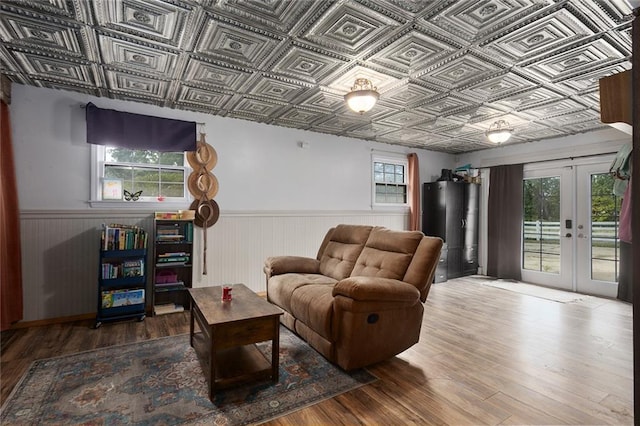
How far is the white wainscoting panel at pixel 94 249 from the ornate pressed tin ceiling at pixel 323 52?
139 centimetres

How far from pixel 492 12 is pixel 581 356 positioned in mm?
2754

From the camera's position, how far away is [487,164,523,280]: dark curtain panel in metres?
5.67

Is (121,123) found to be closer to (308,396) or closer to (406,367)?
(308,396)

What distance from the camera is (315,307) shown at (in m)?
2.47

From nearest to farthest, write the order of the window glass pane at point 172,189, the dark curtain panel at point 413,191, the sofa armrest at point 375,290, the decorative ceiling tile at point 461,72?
the sofa armrest at point 375,290 < the decorative ceiling tile at point 461,72 < the window glass pane at point 172,189 < the dark curtain panel at point 413,191

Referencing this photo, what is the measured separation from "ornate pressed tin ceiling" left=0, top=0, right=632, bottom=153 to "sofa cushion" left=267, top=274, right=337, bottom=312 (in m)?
1.93

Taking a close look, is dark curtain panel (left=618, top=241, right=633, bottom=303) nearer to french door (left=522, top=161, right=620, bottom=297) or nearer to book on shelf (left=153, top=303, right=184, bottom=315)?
french door (left=522, top=161, right=620, bottom=297)

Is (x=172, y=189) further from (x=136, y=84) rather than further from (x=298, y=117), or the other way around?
(x=298, y=117)

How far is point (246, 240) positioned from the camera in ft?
14.5

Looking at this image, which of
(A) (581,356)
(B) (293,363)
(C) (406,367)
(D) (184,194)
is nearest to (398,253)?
(C) (406,367)

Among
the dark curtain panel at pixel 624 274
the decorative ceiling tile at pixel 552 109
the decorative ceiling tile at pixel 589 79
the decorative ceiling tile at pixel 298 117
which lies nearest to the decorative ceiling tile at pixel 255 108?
the decorative ceiling tile at pixel 298 117

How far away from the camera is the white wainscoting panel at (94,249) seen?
3283mm

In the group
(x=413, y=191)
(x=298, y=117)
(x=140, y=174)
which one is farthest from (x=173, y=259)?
(x=413, y=191)

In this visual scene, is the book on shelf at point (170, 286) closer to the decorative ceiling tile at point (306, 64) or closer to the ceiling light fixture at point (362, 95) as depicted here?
the decorative ceiling tile at point (306, 64)
